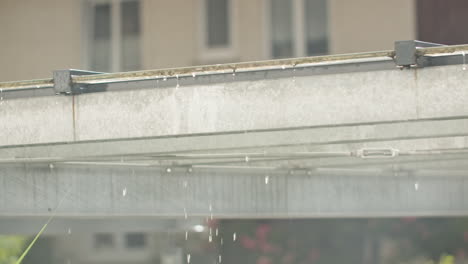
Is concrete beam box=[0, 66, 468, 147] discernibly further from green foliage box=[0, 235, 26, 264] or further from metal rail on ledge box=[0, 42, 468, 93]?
green foliage box=[0, 235, 26, 264]

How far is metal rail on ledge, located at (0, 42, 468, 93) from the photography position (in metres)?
4.29


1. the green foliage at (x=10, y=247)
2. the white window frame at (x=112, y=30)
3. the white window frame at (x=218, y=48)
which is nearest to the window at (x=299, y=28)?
the white window frame at (x=218, y=48)

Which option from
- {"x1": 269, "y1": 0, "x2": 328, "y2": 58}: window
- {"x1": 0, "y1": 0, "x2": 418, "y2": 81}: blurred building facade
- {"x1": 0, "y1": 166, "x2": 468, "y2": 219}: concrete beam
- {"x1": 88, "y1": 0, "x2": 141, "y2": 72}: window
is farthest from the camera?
{"x1": 88, "y1": 0, "x2": 141, "y2": 72}: window

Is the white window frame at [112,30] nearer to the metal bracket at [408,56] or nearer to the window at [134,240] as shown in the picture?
the window at [134,240]

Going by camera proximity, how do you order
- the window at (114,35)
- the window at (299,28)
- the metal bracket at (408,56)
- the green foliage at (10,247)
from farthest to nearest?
the window at (114,35) < the window at (299,28) < the green foliage at (10,247) < the metal bracket at (408,56)

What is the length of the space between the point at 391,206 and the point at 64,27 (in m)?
5.20

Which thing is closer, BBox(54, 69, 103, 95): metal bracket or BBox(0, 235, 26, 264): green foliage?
BBox(54, 69, 103, 95): metal bracket

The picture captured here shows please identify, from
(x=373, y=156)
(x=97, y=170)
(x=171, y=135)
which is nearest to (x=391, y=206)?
(x=373, y=156)

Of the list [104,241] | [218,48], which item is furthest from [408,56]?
[218,48]

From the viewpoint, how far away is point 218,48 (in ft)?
28.4

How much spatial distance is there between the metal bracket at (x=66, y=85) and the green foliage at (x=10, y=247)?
2.74ft

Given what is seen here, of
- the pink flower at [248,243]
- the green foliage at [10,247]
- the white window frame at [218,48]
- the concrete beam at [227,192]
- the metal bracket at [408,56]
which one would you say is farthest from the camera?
the white window frame at [218,48]

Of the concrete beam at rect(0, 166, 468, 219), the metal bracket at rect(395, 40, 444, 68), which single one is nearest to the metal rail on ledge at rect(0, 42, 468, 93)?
the metal bracket at rect(395, 40, 444, 68)

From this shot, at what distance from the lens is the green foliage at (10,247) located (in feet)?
16.1
